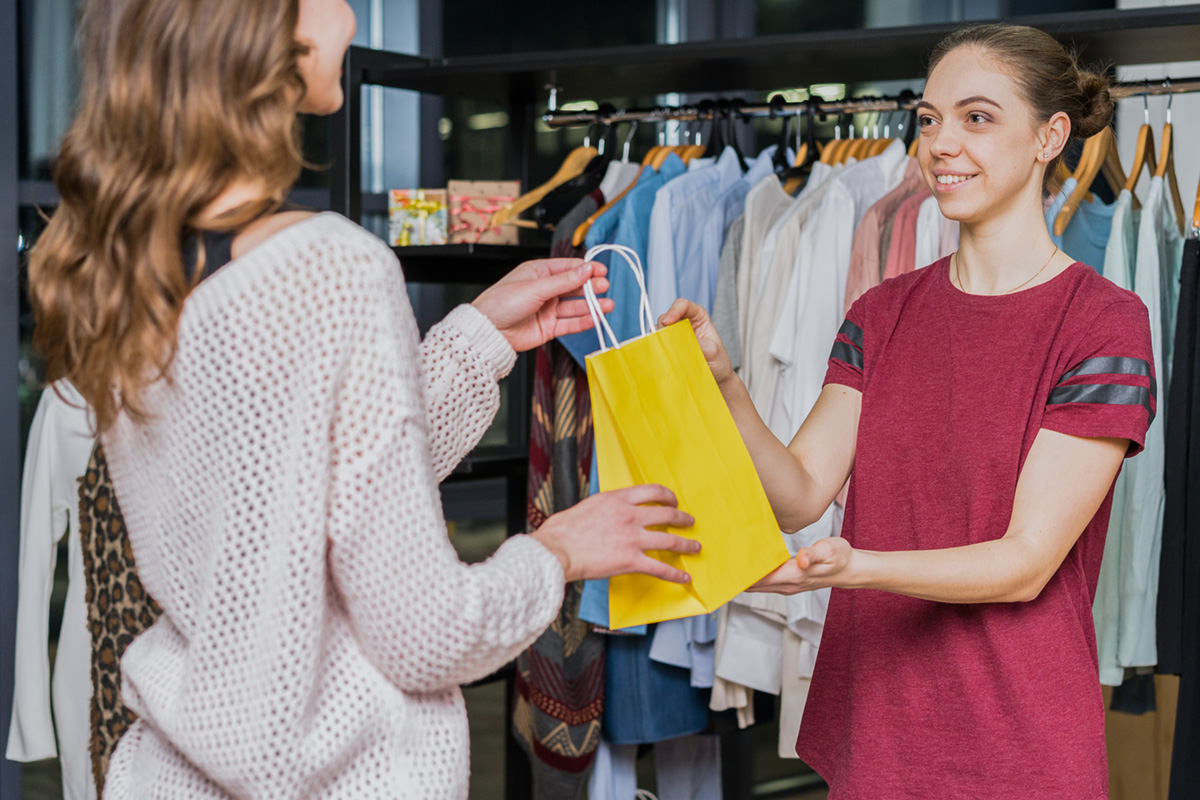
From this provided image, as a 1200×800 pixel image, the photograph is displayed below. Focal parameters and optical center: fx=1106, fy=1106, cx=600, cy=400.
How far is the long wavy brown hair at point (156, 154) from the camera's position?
0.93 meters

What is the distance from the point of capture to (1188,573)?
2152 mm

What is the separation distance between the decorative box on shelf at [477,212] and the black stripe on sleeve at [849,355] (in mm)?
1210

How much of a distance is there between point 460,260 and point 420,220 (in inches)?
6.1

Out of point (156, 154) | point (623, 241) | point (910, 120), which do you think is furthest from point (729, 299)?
point (156, 154)

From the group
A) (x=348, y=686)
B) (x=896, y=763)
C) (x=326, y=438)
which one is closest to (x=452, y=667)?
(x=348, y=686)

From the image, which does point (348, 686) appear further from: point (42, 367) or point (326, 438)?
point (42, 367)

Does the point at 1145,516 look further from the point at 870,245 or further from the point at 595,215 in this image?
the point at 595,215

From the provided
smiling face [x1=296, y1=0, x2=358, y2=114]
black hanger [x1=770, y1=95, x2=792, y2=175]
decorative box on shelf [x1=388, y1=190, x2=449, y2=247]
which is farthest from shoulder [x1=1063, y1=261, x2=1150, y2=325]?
decorative box on shelf [x1=388, y1=190, x2=449, y2=247]

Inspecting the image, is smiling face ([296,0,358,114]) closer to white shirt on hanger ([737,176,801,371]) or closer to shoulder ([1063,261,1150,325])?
shoulder ([1063,261,1150,325])

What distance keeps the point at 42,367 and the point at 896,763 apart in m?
2.29

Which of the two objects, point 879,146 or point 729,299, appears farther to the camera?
point 879,146

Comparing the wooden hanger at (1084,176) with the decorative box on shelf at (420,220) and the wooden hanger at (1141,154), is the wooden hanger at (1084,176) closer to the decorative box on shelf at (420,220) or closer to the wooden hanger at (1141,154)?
the wooden hanger at (1141,154)

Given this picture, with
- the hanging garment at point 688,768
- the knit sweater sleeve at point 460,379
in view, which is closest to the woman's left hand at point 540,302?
the knit sweater sleeve at point 460,379

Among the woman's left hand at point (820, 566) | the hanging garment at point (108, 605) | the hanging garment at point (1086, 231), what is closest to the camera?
the woman's left hand at point (820, 566)
